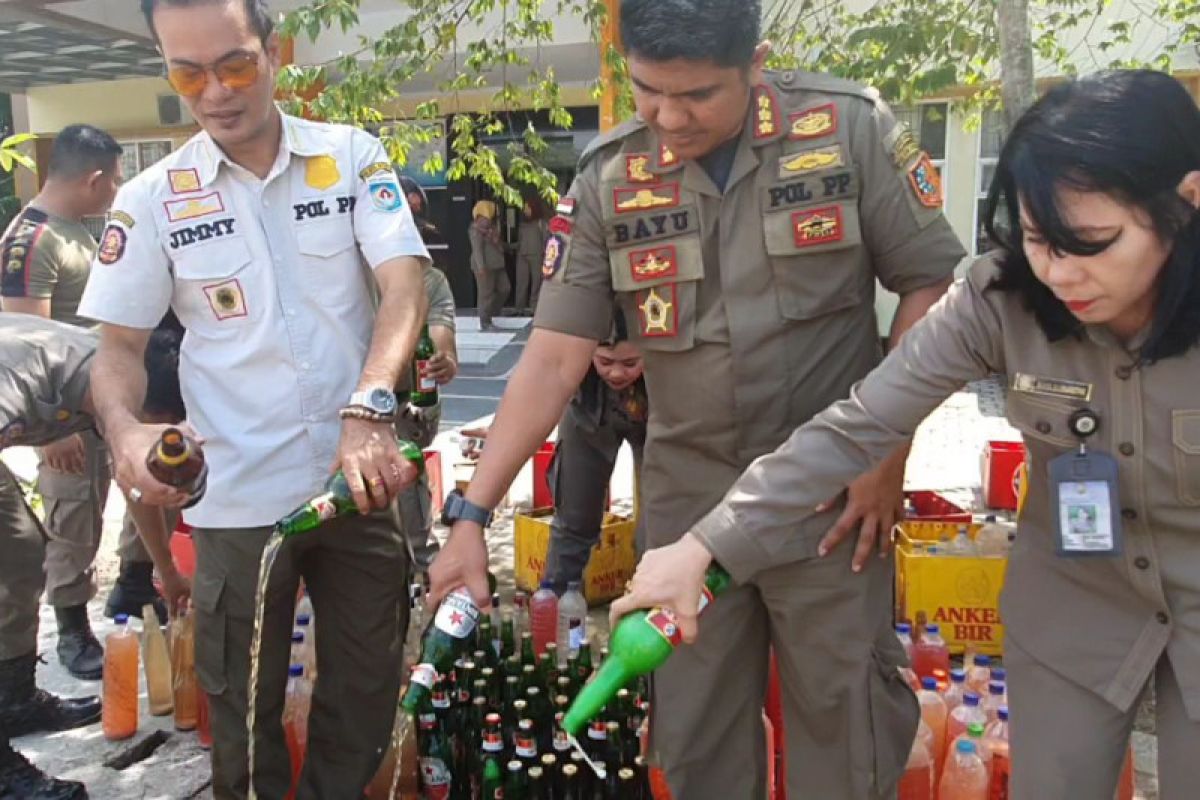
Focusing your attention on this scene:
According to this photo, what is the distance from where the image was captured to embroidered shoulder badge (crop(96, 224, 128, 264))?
243 centimetres

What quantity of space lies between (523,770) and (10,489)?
6.66ft

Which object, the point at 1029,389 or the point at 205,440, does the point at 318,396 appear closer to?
the point at 205,440

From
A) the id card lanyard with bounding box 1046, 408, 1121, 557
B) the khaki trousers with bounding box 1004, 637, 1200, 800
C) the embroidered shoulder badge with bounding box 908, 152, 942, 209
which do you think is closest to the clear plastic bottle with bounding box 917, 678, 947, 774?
the khaki trousers with bounding box 1004, 637, 1200, 800

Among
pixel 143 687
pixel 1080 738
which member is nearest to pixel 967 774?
pixel 1080 738

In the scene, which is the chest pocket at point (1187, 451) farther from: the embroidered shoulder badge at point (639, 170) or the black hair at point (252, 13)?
the black hair at point (252, 13)

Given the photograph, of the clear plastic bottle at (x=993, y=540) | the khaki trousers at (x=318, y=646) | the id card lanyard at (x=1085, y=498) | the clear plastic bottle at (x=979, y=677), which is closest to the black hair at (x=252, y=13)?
the khaki trousers at (x=318, y=646)

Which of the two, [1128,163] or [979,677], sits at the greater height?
[1128,163]

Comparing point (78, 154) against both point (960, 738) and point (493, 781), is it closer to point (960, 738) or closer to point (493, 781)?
point (493, 781)

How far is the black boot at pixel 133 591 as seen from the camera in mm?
4828

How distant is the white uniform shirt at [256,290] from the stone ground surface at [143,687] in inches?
57.9

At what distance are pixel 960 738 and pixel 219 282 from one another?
2335mm

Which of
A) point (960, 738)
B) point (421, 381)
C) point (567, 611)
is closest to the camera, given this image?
point (960, 738)

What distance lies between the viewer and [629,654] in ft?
5.21

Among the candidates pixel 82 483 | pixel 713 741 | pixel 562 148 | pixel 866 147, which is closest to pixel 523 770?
pixel 713 741
